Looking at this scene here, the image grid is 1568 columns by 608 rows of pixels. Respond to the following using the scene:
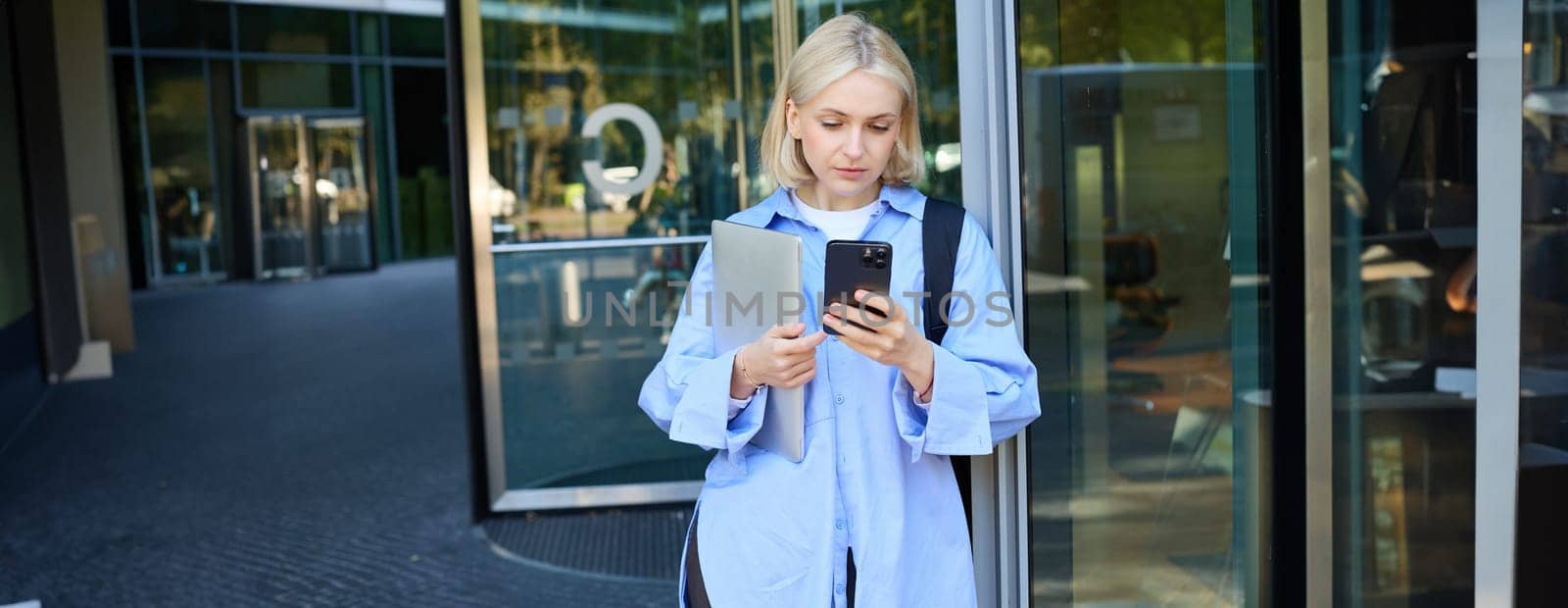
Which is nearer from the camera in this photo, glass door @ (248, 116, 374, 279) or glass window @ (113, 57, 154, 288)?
glass window @ (113, 57, 154, 288)

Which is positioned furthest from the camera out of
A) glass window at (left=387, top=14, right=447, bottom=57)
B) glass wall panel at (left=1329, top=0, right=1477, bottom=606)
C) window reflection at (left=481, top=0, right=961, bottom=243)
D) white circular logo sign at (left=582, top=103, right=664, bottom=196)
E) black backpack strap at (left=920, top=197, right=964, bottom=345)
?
glass window at (left=387, top=14, right=447, bottom=57)

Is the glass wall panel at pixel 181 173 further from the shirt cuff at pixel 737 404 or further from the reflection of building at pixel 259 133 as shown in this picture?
the shirt cuff at pixel 737 404

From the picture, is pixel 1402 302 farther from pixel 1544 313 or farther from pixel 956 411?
pixel 956 411

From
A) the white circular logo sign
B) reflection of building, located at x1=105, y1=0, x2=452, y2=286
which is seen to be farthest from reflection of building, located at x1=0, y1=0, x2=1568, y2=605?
reflection of building, located at x1=105, y1=0, x2=452, y2=286

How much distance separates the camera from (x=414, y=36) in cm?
2223

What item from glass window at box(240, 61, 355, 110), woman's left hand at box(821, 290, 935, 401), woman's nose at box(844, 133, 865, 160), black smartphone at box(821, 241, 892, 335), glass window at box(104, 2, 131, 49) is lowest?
woman's left hand at box(821, 290, 935, 401)

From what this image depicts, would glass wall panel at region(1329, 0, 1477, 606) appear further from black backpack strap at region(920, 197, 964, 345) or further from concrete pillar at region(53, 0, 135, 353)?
concrete pillar at region(53, 0, 135, 353)

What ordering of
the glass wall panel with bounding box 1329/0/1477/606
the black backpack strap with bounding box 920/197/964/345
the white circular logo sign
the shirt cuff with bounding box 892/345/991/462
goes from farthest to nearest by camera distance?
the white circular logo sign < the glass wall panel with bounding box 1329/0/1477/606 < the black backpack strap with bounding box 920/197/964/345 < the shirt cuff with bounding box 892/345/991/462

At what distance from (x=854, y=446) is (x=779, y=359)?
0.21 m

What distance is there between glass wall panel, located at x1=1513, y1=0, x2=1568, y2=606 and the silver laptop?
104 cm

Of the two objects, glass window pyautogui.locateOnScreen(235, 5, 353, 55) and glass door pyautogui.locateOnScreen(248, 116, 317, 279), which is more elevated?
glass window pyautogui.locateOnScreen(235, 5, 353, 55)

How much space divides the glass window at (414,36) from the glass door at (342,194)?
78.3 inches

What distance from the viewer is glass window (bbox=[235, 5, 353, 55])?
1906 cm

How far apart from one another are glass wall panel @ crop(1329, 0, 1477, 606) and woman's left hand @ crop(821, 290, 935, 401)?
36.7 inches
